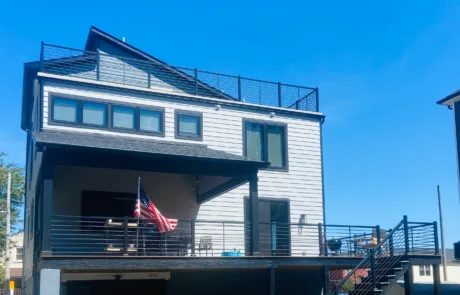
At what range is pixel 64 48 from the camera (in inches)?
769

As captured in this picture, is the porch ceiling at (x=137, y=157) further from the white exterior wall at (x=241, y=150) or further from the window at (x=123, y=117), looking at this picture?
the white exterior wall at (x=241, y=150)

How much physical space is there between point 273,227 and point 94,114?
22.5ft

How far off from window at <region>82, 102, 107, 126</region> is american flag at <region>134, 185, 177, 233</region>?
12.1 feet

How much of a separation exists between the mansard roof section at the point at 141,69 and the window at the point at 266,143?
56.5 inches

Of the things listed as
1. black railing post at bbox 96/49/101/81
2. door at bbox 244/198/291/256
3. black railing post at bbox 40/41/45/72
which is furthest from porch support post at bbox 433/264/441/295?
black railing post at bbox 40/41/45/72

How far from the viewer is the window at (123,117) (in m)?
19.2

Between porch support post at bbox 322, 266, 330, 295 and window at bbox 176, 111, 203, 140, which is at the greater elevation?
window at bbox 176, 111, 203, 140

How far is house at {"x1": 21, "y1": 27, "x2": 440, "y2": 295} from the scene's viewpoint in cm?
1582

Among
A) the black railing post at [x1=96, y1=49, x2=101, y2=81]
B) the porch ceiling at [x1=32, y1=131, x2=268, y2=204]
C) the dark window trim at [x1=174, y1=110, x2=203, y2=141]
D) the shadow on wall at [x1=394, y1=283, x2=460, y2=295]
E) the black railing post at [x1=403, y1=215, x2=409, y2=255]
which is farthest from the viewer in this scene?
the shadow on wall at [x1=394, y1=283, x2=460, y2=295]

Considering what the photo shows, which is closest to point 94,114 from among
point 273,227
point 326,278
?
point 273,227

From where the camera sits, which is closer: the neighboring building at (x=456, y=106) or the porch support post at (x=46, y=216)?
the porch support post at (x=46, y=216)

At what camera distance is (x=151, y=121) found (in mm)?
19812

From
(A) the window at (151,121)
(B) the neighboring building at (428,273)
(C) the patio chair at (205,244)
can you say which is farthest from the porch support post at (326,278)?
(B) the neighboring building at (428,273)

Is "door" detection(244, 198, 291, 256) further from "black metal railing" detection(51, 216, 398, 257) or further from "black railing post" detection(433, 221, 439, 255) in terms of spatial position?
"black railing post" detection(433, 221, 439, 255)
